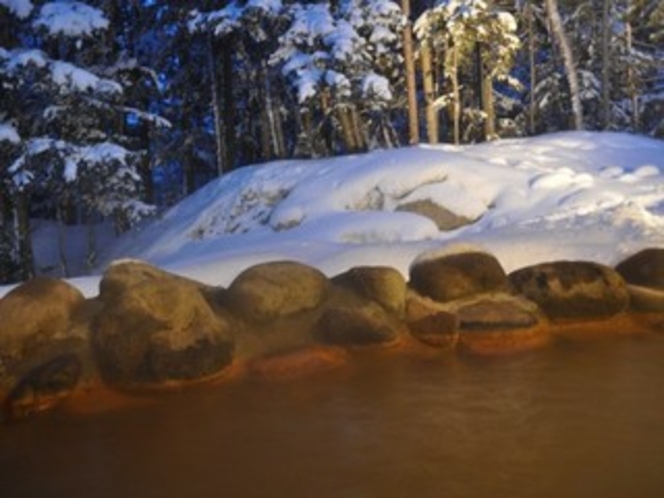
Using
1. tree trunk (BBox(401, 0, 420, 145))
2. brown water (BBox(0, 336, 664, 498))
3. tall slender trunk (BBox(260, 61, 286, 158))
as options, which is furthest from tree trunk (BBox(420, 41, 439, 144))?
brown water (BBox(0, 336, 664, 498))

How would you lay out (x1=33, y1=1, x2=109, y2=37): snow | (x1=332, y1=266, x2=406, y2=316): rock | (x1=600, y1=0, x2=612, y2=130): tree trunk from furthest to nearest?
1. (x1=600, y1=0, x2=612, y2=130): tree trunk
2. (x1=33, y1=1, x2=109, y2=37): snow
3. (x1=332, y1=266, x2=406, y2=316): rock

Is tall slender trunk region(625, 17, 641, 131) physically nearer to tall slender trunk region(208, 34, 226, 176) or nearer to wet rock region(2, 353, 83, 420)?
tall slender trunk region(208, 34, 226, 176)

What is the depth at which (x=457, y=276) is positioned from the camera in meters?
10.5

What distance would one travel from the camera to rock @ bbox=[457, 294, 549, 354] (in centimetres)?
995

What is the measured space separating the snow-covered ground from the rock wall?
2.56 ft

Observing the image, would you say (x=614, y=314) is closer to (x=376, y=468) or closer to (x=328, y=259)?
(x=328, y=259)

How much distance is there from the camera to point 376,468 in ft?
21.0

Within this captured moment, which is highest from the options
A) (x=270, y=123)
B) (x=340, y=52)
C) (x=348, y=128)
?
(x=340, y=52)

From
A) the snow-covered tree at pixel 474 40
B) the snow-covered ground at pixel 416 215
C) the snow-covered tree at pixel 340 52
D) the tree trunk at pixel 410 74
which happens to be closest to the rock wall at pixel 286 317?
the snow-covered ground at pixel 416 215

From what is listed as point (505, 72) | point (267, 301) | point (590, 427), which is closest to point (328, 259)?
point (267, 301)

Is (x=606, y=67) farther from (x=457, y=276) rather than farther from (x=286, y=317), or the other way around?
(x=286, y=317)

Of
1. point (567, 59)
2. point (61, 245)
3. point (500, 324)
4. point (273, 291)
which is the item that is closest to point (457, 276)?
point (500, 324)

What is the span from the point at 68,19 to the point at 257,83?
11929 millimetres

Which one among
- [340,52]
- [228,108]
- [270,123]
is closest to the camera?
[340,52]
